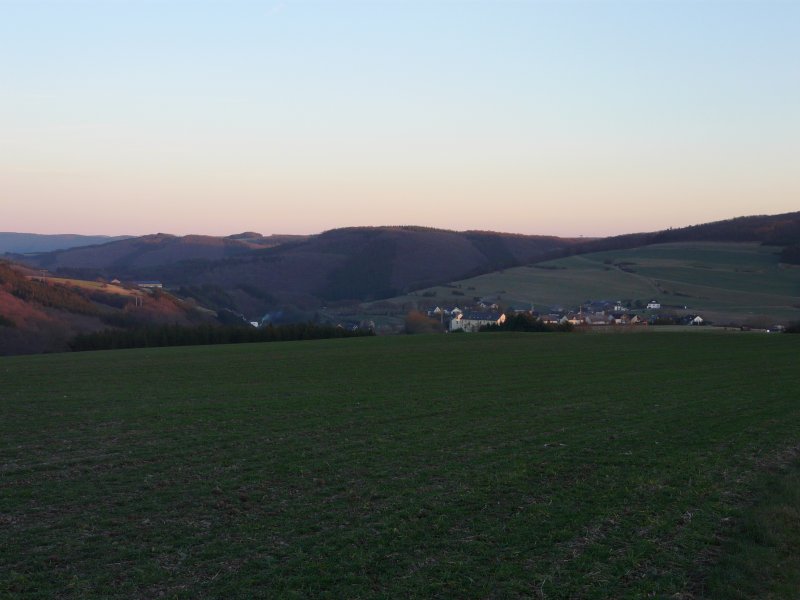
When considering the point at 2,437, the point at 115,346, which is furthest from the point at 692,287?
the point at 2,437

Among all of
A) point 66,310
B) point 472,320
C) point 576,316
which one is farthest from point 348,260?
point 66,310

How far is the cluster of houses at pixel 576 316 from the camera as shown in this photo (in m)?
72.9

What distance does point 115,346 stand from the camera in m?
57.3

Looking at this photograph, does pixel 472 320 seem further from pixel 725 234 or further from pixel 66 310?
pixel 725 234

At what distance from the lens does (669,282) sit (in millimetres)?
100625

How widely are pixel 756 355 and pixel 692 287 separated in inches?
2312

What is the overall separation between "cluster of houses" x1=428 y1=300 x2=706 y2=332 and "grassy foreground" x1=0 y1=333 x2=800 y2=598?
47395mm

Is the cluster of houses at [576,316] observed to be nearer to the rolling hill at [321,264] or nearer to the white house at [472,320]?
the white house at [472,320]

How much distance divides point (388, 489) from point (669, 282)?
95.6 m

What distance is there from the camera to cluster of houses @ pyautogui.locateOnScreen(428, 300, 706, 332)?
239 feet

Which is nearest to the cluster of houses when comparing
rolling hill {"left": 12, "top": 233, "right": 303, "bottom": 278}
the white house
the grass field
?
the white house

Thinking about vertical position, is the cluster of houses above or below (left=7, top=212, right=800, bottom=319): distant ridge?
below

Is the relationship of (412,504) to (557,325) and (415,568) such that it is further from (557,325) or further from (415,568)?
(557,325)

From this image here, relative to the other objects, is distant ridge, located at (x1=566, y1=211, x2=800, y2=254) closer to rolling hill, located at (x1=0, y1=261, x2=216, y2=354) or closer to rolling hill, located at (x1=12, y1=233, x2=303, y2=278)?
rolling hill, located at (x1=0, y1=261, x2=216, y2=354)
